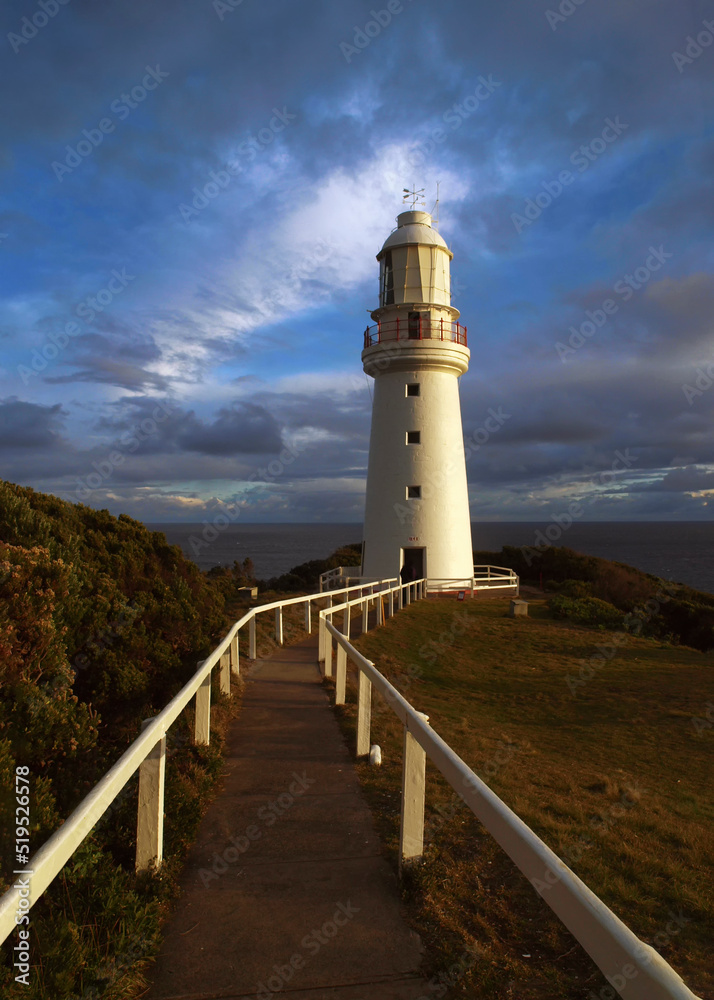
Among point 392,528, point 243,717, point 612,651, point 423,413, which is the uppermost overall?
point 423,413

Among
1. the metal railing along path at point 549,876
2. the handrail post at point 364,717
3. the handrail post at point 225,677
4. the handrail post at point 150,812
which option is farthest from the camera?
the handrail post at point 225,677

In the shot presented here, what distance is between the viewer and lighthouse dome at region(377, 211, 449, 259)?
22469mm

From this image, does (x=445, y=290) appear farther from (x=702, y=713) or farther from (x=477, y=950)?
→ (x=477, y=950)

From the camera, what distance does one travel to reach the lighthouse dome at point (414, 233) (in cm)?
2247

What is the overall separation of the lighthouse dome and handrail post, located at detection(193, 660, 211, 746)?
2001 cm

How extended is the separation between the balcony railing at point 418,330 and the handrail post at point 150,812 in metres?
20.0

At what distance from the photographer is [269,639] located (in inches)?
492

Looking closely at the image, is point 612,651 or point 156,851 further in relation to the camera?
point 612,651

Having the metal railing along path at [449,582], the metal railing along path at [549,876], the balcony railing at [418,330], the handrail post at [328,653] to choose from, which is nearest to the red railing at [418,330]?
the balcony railing at [418,330]

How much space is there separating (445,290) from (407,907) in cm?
2188

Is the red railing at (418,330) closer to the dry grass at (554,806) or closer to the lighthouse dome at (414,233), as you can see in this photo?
the lighthouse dome at (414,233)

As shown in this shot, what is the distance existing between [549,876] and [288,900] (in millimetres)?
1770

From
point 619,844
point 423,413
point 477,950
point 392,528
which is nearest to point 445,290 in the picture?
point 423,413

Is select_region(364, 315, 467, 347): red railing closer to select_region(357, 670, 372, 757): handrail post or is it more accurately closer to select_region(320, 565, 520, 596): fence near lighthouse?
select_region(320, 565, 520, 596): fence near lighthouse
